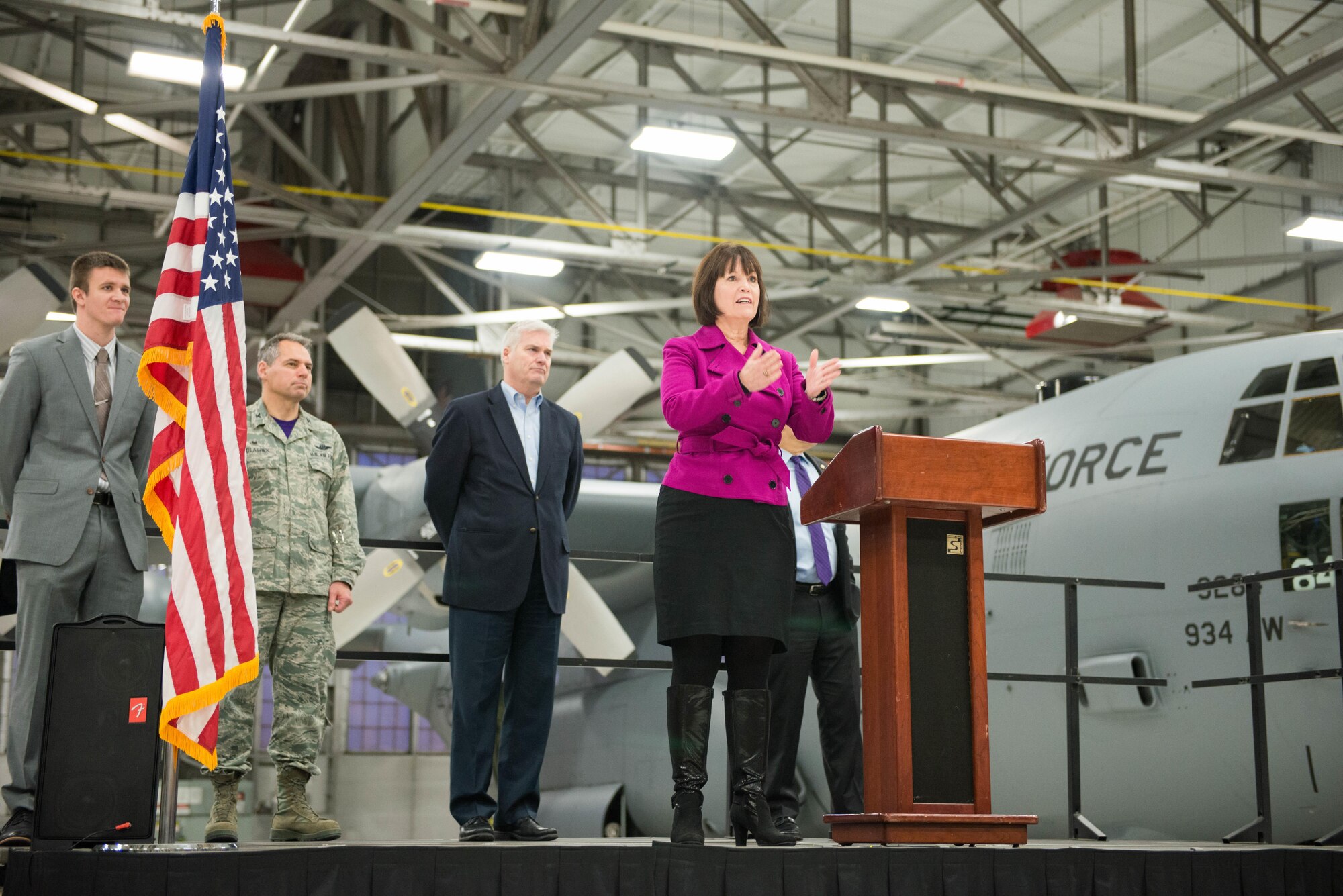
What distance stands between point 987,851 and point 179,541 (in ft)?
8.08

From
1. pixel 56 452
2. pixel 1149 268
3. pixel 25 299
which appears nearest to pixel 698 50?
pixel 1149 268

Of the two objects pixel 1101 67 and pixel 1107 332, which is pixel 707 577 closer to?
pixel 1101 67

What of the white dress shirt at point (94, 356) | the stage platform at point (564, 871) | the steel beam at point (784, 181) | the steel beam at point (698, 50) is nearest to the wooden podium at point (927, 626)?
the stage platform at point (564, 871)

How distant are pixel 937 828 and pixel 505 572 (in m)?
1.63

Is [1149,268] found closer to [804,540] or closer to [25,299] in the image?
[804,540]

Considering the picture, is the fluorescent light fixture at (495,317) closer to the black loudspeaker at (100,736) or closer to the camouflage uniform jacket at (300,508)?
the camouflage uniform jacket at (300,508)

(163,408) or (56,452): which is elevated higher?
(163,408)

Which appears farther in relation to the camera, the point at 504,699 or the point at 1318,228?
the point at 1318,228

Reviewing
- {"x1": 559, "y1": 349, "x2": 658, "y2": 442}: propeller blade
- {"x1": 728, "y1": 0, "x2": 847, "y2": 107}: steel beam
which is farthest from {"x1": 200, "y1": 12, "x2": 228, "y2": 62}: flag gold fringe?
{"x1": 728, "y1": 0, "x2": 847, "y2": 107}: steel beam

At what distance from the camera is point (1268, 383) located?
21.1 ft

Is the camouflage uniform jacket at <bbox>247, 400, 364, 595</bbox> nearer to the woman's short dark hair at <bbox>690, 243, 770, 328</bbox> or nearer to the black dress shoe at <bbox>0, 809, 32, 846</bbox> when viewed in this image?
the black dress shoe at <bbox>0, 809, 32, 846</bbox>

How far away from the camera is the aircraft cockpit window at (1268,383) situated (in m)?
6.38

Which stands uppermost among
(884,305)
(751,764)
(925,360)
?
(884,305)

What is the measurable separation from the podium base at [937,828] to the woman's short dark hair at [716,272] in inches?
56.0
